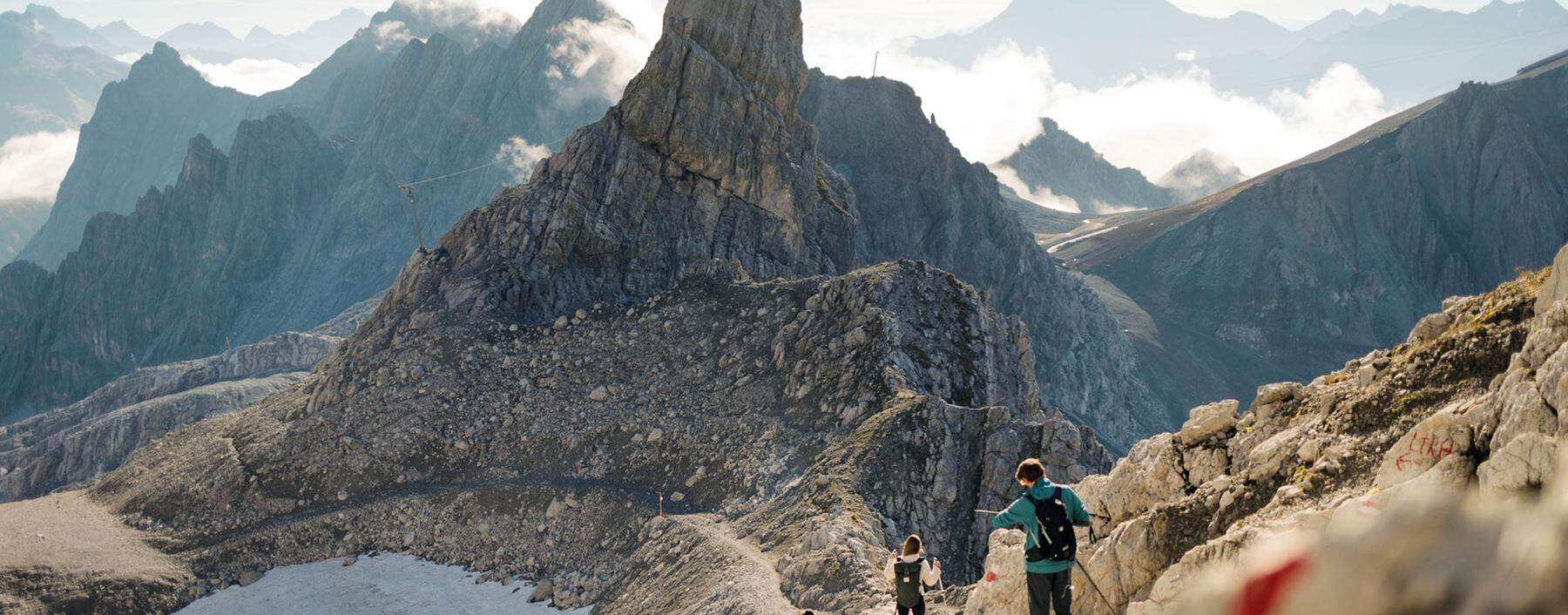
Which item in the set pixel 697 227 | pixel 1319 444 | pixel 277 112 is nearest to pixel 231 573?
pixel 697 227

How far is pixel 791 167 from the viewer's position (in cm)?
7512

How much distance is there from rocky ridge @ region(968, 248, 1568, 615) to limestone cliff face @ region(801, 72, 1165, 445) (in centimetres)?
10109

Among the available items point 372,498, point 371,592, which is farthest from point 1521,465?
point 372,498

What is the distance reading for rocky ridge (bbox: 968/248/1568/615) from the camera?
33.6 ft

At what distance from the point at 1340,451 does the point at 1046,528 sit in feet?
12.7

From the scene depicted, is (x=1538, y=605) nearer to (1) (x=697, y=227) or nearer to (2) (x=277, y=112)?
(1) (x=697, y=227)

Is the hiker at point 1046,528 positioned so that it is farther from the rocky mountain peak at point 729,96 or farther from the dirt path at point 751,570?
the rocky mountain peak at point 729,96

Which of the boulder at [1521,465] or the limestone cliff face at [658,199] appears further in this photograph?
the limestone cliff face at [658,199]

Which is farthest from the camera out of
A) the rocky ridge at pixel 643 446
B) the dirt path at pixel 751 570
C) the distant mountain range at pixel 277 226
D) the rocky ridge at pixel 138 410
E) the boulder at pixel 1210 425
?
the distant mountain range at pixel 277 226

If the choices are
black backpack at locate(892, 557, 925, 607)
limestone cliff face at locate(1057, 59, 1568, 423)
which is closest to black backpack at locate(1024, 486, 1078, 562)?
black backpack at locate(892, 557, 925, 607)

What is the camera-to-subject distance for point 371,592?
3959cm

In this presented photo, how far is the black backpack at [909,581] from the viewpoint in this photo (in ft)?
57.9

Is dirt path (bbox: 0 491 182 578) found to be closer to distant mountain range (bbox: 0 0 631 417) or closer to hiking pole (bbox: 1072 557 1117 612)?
hiking pole (bbox: 1072 557 1117 612)

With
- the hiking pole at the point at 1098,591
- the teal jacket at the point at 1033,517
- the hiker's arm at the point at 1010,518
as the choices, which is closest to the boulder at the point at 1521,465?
the teal jacket at the point at 1033,517
